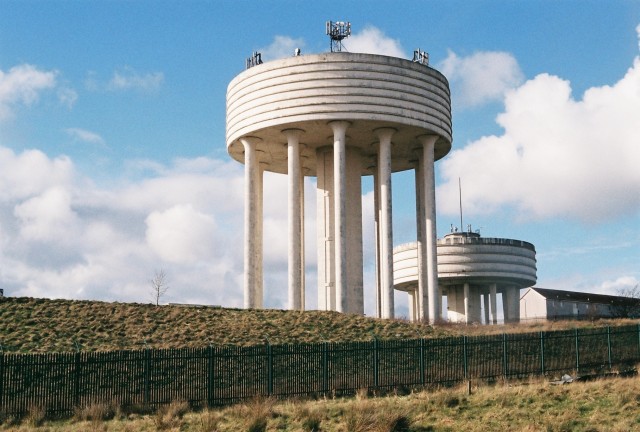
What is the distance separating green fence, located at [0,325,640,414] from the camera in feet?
102

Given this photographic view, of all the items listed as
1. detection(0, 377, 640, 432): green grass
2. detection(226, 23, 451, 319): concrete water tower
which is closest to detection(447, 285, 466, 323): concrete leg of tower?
detection(226, 23, 451, 319): concrete water tower

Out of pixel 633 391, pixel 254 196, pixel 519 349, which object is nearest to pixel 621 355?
pixel 519 349

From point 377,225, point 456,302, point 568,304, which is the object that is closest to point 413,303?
point 456,302

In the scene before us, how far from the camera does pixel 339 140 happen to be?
5791cm

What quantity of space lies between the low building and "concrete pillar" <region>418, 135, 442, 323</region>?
33.5 metres

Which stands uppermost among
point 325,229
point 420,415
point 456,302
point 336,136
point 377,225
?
point 336,136

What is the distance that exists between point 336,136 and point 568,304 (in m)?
45.8

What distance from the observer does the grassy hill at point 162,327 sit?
139 ft

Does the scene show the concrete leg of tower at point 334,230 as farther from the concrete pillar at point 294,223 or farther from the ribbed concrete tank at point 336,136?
the concrete pillar at point 294,223

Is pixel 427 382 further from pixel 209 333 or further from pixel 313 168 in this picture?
pixel 313 168

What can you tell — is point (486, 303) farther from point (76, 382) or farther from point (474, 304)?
point (76, 382)

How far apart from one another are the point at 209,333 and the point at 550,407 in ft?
67.8

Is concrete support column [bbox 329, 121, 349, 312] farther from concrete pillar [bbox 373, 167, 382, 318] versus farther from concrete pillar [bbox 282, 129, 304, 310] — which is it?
concrete pillar [bbox 373, 167, 382, 318]

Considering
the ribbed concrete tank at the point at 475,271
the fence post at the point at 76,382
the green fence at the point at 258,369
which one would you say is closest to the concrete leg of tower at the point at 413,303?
the ribbed concrete tank at the point at 475,271
